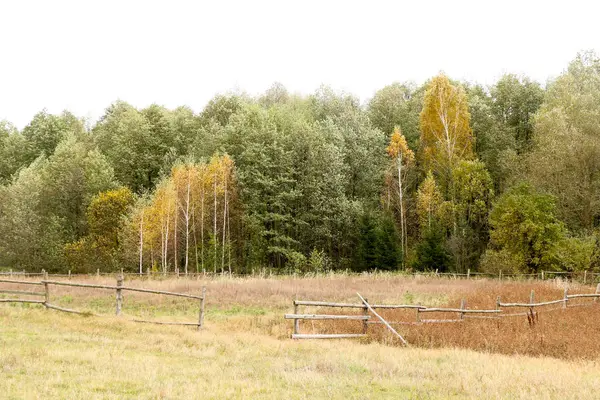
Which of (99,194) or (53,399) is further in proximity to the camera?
(99,194)

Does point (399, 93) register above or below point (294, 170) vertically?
above

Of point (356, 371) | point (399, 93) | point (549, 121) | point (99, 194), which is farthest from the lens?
point (399, 93)

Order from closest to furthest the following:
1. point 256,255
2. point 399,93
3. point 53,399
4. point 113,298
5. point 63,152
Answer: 1. point 53,399
2. point 113,298
3. point 256,255
4. point 63,152
5. point 399,93

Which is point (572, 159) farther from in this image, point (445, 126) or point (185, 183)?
point (185, 183)

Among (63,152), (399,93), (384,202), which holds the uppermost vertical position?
(399,93)

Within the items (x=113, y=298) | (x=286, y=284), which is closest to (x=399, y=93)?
(x=286, y=284)

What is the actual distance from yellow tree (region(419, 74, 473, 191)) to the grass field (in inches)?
1132

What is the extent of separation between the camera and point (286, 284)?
35.8 meters

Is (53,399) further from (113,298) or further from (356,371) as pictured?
(113,298)

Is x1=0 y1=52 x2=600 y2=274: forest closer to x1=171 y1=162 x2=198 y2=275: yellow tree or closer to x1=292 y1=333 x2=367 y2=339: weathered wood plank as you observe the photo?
x1=171 y1=162 x2=198 y2=275: yellow tree

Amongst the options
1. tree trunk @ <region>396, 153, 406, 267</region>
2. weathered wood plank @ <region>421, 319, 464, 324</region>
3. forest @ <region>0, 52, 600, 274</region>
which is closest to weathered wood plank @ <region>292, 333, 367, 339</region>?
weathered wood plank @ <region>421, 319, 464, 324</region>

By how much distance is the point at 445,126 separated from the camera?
53.1 meters

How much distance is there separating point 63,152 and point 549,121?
50811 mm

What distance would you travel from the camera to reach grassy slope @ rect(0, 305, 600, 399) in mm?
10578
